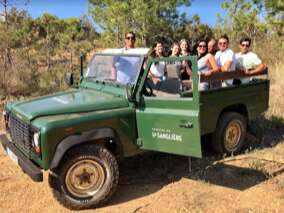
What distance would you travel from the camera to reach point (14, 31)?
11.8 m

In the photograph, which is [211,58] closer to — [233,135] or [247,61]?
[247,61]

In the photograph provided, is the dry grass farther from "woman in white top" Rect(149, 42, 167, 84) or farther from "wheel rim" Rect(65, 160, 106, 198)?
"wheel rim" Rect(65, 160, 106, 198)

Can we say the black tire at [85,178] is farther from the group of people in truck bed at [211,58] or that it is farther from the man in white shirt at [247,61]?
the man in white shirt at [247,61]

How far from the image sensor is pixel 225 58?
6.61 meters

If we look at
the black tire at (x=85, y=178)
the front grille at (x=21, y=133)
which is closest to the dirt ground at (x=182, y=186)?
the black tire at (x=85, y=178)

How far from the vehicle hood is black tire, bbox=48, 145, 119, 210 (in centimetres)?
51

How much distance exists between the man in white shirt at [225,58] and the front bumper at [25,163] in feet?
10.6

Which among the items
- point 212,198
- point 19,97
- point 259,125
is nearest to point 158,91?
point 212,198

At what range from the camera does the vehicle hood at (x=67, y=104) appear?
4.86m

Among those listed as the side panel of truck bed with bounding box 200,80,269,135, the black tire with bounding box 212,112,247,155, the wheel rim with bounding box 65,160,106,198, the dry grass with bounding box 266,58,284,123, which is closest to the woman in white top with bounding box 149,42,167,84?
the side panel of truck bed with bounding box 200,80,269,135

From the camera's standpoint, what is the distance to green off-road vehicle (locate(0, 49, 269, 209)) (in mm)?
4641

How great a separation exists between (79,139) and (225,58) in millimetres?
3002

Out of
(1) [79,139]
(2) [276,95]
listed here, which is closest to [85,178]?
(1) [79,139]

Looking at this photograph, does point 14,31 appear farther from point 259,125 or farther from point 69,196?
point 69,196
